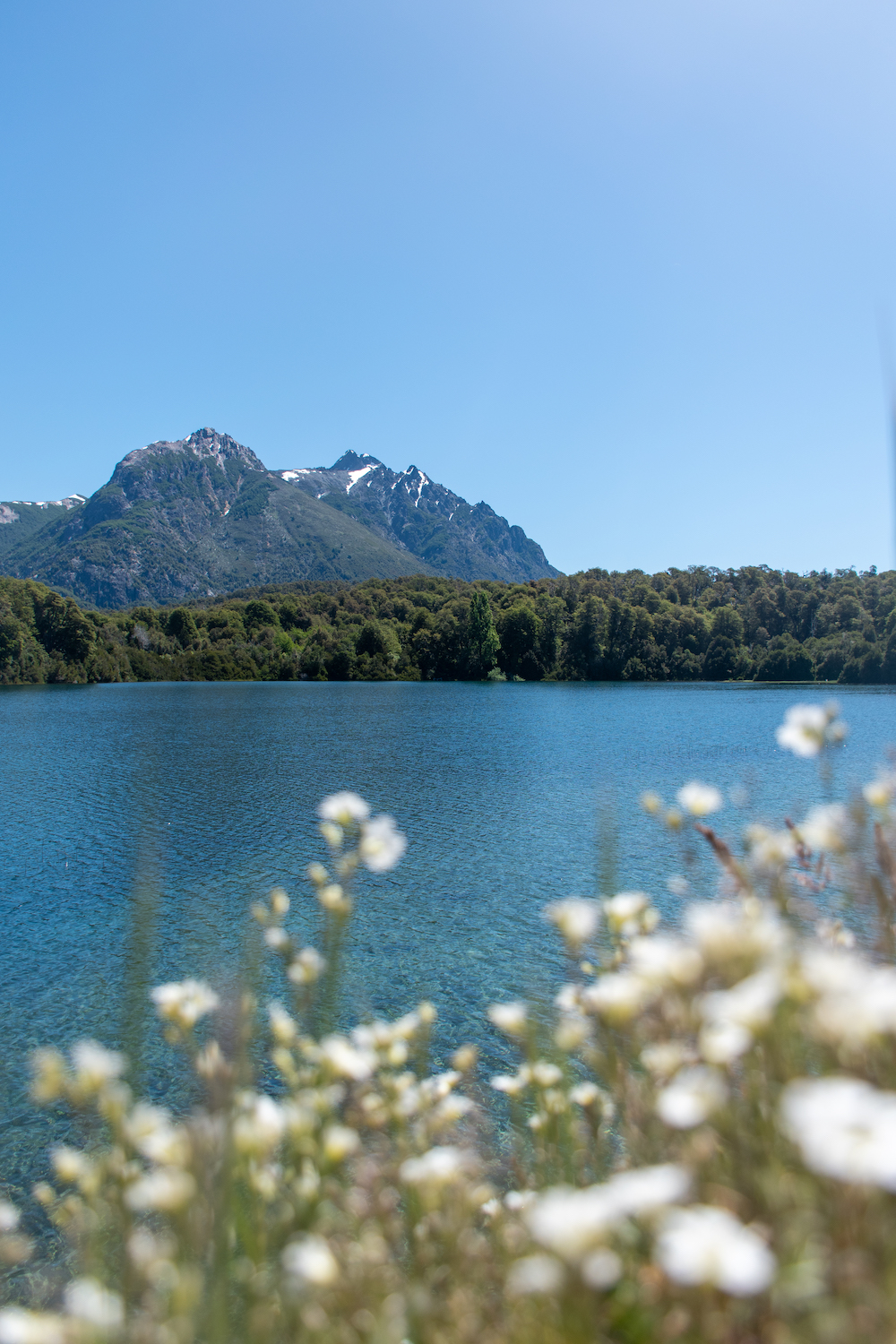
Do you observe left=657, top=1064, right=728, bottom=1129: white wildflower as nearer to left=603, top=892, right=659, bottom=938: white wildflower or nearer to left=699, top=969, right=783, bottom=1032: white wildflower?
left=699, top=969, right=783, bottom=1032: white wildflower

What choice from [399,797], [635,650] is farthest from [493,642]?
[399,797]

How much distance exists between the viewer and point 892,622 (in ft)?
303

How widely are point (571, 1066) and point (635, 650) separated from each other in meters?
108

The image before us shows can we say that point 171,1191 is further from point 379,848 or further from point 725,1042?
point 725,1042

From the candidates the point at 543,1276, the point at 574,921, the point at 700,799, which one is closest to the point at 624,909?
the point at 574,921

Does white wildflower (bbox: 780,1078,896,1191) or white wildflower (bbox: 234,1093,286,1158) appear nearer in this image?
white wildflower (bbox: 780,1078,896,1191)

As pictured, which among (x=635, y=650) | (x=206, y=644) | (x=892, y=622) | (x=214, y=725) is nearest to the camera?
(x=214, y=725)

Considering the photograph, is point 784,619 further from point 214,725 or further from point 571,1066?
point 571,1066

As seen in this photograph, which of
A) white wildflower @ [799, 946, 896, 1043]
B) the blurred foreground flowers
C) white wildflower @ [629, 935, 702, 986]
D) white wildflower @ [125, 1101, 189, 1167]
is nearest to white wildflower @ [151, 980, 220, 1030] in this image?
the blurred foreground flowers

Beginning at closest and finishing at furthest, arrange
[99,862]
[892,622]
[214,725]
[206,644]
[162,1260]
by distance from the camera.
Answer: [162,1260]
[99,862]
[214,725]
[892,622]
[206,644]

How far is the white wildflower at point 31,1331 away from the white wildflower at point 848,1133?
1.60 m

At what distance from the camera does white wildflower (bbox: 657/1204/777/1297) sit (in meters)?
1.07

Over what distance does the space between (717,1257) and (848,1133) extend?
25 cm

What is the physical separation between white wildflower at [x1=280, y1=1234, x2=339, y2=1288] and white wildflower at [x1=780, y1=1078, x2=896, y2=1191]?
3.12 ft
